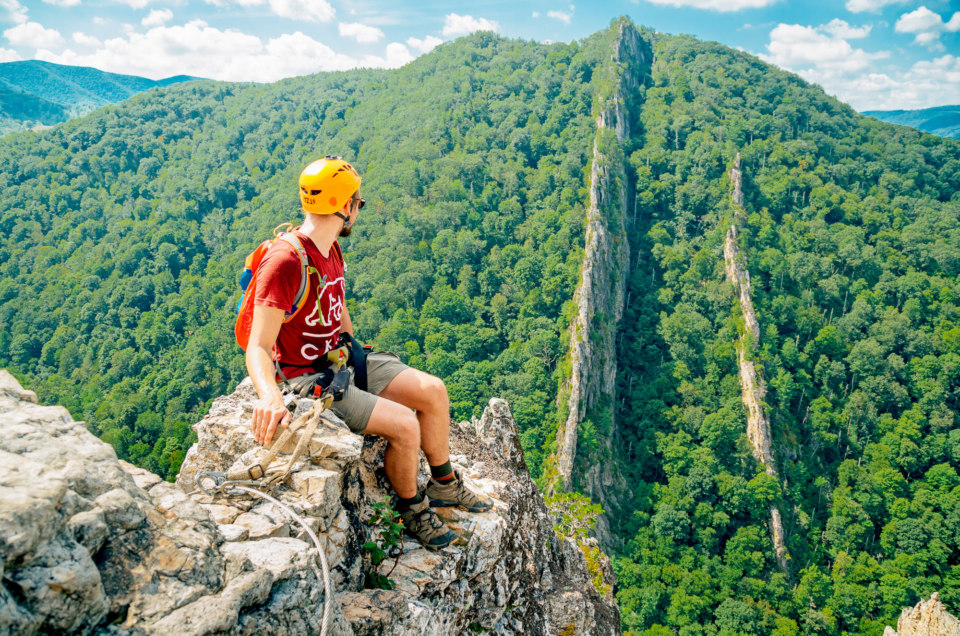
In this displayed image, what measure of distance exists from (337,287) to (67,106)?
20669 cm

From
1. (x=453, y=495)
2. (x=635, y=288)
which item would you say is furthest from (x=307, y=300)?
(x=635, y=288)

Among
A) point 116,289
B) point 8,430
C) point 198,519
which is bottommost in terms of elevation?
point 116,289

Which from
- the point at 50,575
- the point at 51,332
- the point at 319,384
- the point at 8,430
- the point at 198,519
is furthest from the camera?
the point at 51,332

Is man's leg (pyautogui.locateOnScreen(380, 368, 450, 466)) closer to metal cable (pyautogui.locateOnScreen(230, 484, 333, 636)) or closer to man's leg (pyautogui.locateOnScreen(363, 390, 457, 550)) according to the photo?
man's leg (pyautogui.locateOnScreen(363, 390, 457, 550))

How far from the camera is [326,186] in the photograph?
14.3 feet

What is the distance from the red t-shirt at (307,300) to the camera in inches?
152

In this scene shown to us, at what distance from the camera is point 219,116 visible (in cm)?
11531

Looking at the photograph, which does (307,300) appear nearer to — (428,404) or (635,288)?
(428,404)

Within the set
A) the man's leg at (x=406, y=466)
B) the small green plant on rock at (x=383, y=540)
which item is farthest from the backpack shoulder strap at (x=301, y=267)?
the small green plant on rock at (x=383, y=540)

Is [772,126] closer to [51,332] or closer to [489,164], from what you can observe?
[489,164]

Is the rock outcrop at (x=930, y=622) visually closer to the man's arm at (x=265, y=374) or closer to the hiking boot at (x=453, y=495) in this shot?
the hiking boot at (x=453, y=495)

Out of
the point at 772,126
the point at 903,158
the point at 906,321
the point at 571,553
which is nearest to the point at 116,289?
the point at 571,553

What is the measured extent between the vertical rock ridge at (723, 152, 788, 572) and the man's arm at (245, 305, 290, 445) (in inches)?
2080

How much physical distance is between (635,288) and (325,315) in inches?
2901
